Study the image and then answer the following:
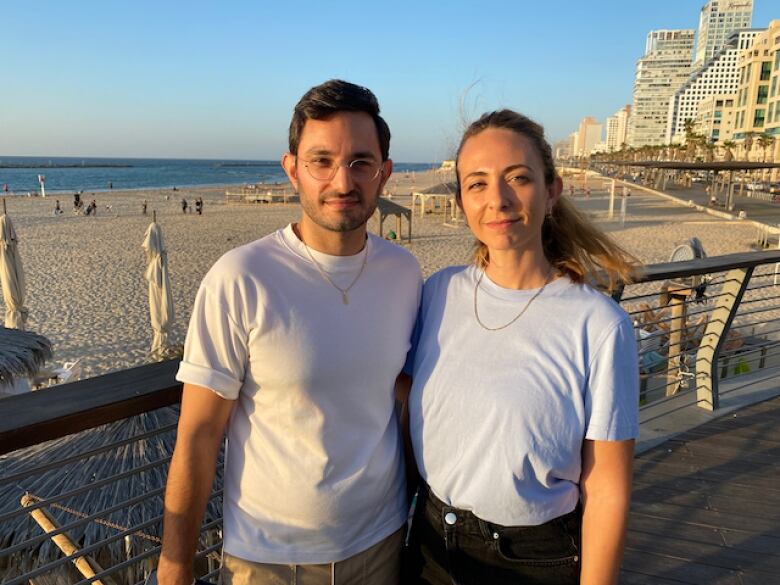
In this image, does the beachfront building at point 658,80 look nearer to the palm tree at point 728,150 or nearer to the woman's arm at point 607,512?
the palm tree at point 728,150

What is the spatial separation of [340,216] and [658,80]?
200 m

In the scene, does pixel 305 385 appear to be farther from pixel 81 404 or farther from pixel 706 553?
pixel 706 553

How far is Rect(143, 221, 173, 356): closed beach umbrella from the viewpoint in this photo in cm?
834

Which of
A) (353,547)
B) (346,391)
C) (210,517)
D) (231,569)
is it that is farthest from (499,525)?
(210,517)

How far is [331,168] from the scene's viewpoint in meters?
1.39

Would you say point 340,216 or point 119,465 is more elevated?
point 340,216

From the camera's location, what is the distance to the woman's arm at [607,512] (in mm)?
1308

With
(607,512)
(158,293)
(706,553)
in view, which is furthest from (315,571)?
(158,293)

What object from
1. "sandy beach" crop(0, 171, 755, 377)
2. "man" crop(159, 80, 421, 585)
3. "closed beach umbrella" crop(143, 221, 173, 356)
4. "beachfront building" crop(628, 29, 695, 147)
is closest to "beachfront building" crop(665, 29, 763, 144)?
"beachfront building" crop(628, 29, 695, 147)

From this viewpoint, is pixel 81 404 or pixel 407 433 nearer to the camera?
pixel 81 404

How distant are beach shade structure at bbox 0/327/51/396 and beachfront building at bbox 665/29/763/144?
139917 millimetres

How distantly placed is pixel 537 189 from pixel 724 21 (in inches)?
7918

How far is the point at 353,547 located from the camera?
1.41 m

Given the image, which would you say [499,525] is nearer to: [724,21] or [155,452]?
[155,452]
